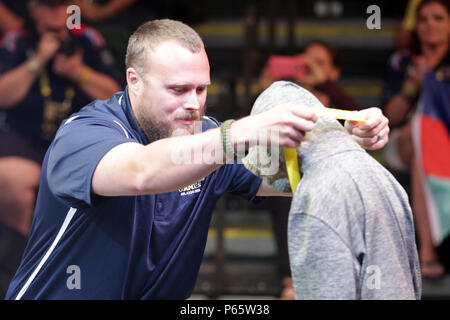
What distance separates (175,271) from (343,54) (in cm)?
310

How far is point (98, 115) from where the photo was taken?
184 cm

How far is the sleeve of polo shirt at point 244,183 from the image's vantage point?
81.6 inches

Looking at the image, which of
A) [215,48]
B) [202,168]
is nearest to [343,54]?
[215,48]

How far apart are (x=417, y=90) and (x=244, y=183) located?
2.03 meters

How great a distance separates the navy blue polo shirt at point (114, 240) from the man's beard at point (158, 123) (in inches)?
0.8

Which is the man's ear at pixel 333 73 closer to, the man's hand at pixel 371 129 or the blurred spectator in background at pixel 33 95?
the blurred spectator in background at pixel 33 95

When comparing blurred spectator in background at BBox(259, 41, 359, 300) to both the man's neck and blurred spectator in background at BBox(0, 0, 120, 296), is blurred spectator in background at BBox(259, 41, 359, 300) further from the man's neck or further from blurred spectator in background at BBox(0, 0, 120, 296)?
blurred spectator in background at BBox(0, 0, 120, 296)

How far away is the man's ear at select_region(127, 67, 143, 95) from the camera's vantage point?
1.94 meters

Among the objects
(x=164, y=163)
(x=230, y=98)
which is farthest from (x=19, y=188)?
(x=164, y=163)

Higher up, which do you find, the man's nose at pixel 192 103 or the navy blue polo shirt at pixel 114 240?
the man's nose at pixel 192 103

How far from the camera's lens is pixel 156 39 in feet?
6.16

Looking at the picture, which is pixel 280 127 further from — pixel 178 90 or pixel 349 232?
pixel 178 90

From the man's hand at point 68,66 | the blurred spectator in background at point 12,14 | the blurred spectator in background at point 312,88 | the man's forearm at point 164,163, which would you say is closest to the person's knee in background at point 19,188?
the man's hand at point 68,66

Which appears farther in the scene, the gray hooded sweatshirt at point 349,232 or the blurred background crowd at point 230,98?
the blurred background crowd at point 230,98
